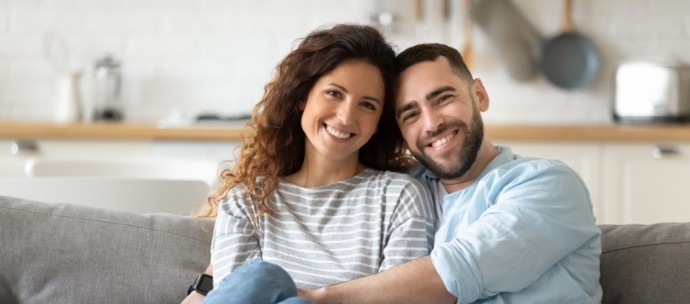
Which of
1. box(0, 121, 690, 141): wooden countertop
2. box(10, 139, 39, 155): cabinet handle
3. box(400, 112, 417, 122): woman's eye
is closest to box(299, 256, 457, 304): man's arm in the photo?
box(400, 112, 417, 122): woman's eye

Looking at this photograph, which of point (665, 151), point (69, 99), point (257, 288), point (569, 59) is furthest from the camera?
point (569, 59)

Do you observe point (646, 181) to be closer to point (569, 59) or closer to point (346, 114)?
point (569, 59)

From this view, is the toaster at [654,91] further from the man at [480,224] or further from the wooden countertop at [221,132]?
the man at [480,224]

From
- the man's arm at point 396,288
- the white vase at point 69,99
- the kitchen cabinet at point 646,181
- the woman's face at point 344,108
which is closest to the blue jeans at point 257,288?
the man's arm at point 396,288

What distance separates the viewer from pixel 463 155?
2.04m

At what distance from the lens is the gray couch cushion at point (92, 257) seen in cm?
220

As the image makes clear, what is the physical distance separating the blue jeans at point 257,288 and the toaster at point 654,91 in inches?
116

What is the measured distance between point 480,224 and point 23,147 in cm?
290

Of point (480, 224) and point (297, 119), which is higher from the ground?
point (297, 119)

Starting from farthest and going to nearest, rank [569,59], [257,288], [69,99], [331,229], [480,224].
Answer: [569,59], [69,99], [331,229], [480,224], [257,288]

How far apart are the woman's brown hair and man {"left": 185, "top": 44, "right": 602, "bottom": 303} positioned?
0.34ft

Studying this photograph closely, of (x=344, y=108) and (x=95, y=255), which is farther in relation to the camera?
(x=95, y=255)

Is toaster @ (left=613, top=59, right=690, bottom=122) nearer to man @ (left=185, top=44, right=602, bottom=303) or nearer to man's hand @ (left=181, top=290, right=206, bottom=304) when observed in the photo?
man @ (left=185, top=44, right=602, bottom=303)

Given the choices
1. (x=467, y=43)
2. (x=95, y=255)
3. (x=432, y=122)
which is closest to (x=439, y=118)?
(x=432, y=122)
